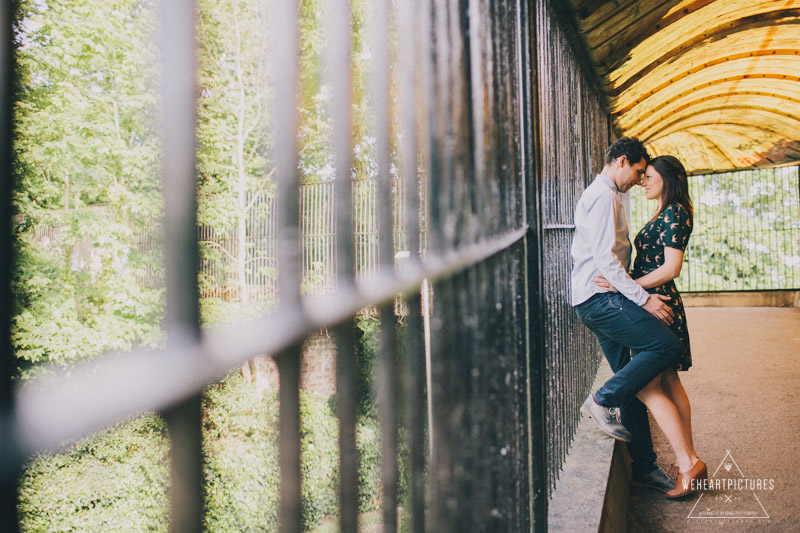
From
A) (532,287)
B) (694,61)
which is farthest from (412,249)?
(694,61)

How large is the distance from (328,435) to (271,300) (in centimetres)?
24

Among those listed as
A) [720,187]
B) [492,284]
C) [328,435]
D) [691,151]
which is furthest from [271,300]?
[720,187]

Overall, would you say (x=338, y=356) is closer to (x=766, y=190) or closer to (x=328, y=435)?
(x=328, y=435)

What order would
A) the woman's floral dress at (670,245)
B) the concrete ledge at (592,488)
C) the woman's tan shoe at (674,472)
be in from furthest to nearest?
the woman's tan shoe at (674,472) → the woman's floral dress at (670,245) → the concrete ledge at (592,488)

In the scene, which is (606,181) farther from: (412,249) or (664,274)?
(412,249)

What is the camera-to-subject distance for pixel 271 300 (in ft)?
1.49

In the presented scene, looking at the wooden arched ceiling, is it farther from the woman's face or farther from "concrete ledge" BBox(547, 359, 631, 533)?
"concrete ledge" BBox(547, 359, 631, 533)

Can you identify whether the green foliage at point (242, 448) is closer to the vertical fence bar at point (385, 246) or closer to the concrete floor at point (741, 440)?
the vertical fence bar at point (385, 246)

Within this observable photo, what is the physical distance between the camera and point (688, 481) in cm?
275

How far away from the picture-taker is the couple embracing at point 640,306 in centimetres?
273

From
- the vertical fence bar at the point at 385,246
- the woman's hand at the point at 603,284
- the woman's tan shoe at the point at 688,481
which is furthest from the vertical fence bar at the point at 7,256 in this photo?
the woman's tan shoe at the point at 688,481

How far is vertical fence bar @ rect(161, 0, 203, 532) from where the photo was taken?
295 mm
